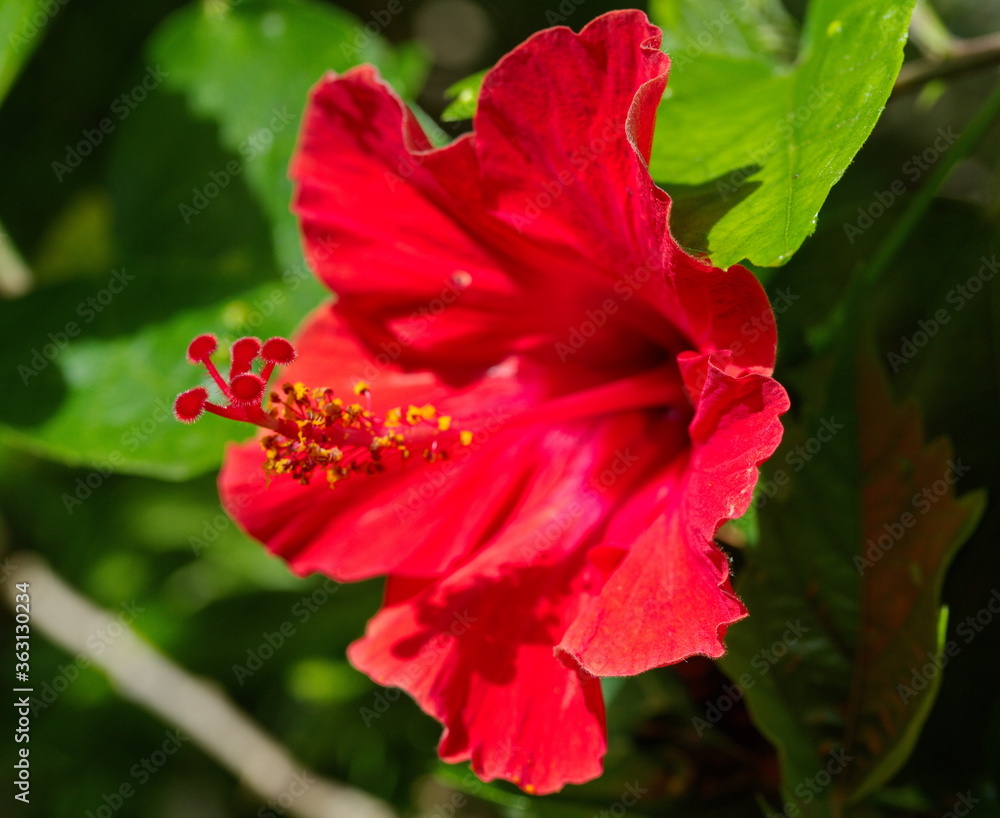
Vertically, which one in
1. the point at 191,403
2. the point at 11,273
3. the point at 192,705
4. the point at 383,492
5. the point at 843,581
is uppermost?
the point at 191,403

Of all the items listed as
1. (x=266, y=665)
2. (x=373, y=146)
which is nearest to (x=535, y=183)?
(x=373, y=146)

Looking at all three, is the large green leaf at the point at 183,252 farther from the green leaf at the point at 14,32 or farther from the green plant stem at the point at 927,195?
the green plant stem at the point at 927,195

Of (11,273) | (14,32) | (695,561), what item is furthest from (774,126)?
(11,273)

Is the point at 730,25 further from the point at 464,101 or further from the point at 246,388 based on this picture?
the point at 246,388

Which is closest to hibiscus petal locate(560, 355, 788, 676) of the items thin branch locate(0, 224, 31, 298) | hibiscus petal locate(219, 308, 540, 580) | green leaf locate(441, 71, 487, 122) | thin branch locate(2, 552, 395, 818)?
→ hibiscus petal locate(219, 308, 540, 580)

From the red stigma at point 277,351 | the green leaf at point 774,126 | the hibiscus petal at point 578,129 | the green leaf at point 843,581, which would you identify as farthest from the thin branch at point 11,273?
the green leaf at point 843,581

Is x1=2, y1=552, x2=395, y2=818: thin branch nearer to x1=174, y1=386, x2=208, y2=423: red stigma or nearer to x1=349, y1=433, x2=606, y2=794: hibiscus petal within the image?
x1=349, y1=433, x2=606, y2=794: hibiscus petal
